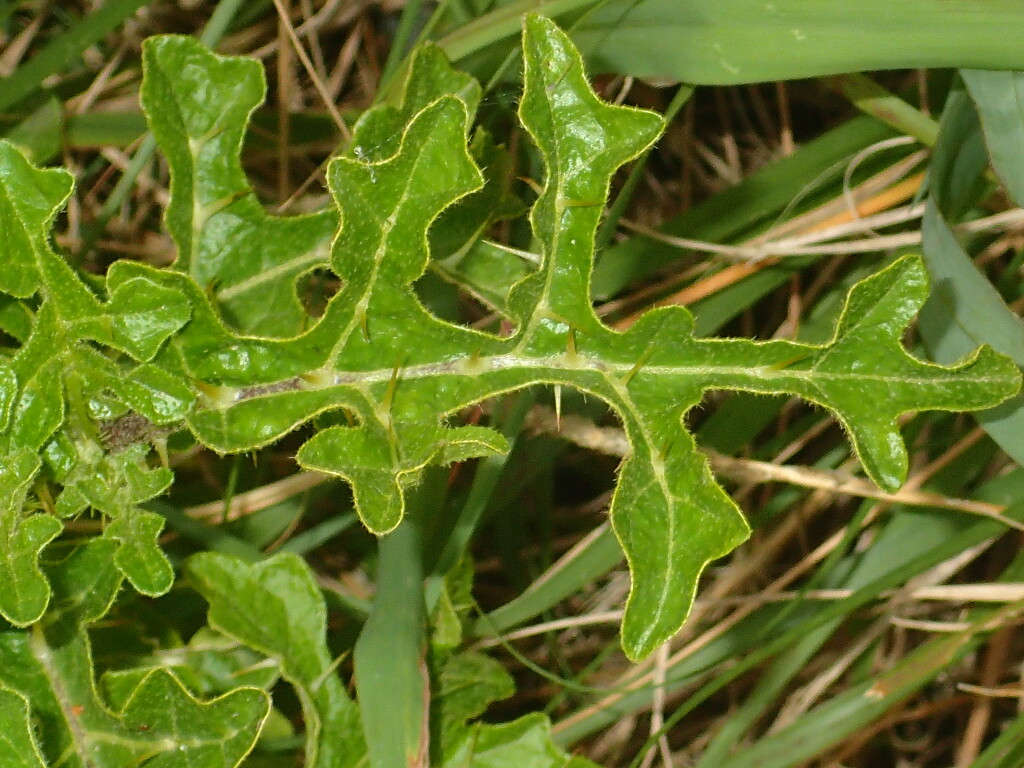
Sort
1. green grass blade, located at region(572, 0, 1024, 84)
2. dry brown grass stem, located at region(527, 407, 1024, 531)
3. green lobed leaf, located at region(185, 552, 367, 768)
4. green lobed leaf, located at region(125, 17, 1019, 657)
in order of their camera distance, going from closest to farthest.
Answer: green lobed leaf, located at region(125, 17, 1019, 657), green grass blade, located at region(572, 0, 1024, 84), green lobed leaf, located at region(185, 552, 367, 768), dry brown grass stem, located at region(527, 407, 1024, 531)

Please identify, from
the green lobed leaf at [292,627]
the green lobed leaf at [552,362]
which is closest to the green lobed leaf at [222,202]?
the green lobed leaf at [552,362]

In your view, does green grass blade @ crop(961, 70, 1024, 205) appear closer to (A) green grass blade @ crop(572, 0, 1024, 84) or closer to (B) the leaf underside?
(A) green grass blade @ crop(572, 0, 1024, 84)

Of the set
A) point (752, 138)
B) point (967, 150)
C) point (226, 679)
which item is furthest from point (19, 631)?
point (752, 138)

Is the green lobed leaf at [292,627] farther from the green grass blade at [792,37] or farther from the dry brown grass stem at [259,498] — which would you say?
the green grass blade at [792,37]

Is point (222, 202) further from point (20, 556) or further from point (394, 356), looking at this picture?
point (20, 556)

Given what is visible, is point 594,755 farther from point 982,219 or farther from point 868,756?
point 982,219

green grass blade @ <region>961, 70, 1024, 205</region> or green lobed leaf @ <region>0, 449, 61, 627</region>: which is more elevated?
green grass blade @ <region>961, 70, 1024, 205</region>

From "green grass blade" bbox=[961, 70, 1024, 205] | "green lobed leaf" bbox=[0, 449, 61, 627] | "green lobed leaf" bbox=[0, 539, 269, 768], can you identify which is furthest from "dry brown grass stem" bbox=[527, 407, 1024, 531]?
"green lobed leaf" bbox=[0, 449, 61, 627]
